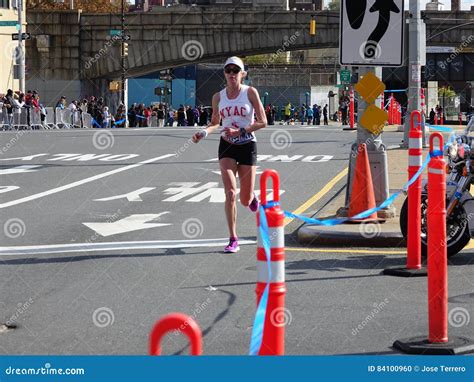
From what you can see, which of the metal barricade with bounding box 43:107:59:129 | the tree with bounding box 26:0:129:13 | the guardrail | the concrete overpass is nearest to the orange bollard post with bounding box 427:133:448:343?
the guardrail

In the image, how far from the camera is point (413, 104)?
26.4 metres

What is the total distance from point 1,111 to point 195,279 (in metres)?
39.9

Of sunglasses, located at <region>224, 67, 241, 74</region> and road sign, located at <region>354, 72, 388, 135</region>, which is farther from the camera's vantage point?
road sign, located at <region>354, 72, 388, 135</region>

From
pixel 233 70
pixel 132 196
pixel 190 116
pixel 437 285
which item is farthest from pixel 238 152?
pixel 190 116

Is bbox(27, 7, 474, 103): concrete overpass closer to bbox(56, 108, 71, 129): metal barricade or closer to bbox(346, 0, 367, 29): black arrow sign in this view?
bbox(56, 108, 71, 129): metal barricade

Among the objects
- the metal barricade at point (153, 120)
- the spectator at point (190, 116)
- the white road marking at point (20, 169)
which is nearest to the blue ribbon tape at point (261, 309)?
the white road marking at point (20, 169)

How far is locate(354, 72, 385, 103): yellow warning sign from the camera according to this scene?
43.5 feet

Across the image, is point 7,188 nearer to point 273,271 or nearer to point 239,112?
point 239,112

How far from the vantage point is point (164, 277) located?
10461 millimetres

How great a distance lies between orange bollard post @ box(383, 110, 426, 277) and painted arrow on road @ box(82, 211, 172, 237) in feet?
13.6

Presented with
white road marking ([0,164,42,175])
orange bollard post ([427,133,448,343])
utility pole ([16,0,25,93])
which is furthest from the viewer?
utility pole ([16,0,25,93])

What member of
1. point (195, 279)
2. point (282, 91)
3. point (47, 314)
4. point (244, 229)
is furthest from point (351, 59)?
point (282, 91)

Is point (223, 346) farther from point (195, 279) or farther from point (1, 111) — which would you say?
point (1, 111)
